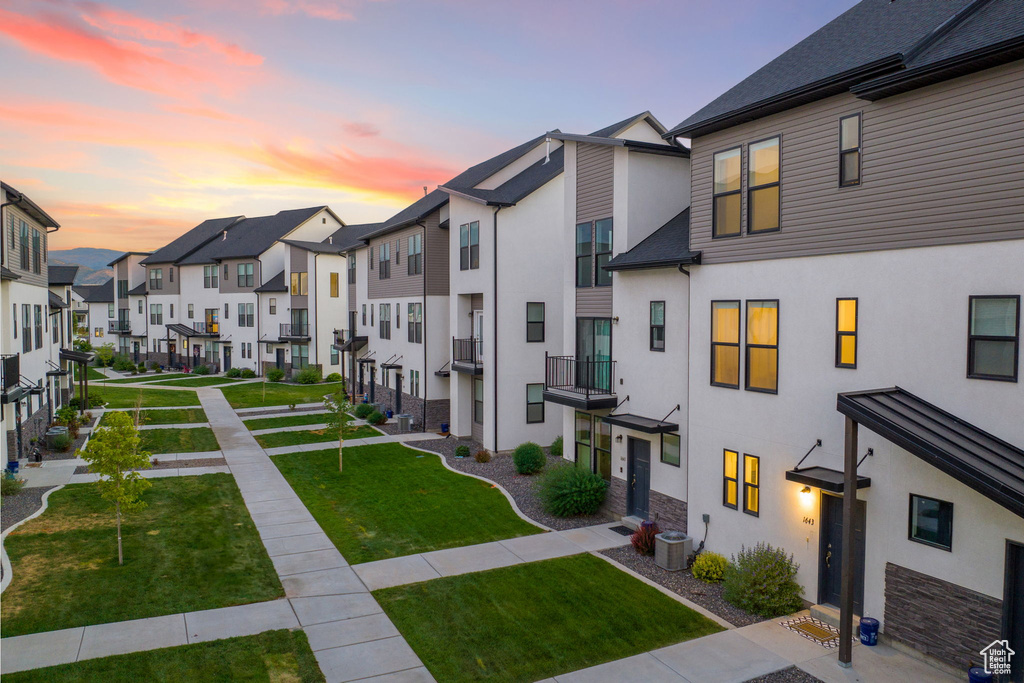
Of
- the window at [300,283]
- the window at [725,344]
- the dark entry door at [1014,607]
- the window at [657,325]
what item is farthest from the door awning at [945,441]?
the window at [300,283]

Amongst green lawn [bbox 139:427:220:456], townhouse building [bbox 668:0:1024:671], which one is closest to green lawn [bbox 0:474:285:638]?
green lawn [bbox 139:427:220:456]

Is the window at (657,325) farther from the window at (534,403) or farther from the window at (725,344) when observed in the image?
the window at (534,403)

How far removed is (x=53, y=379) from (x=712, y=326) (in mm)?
32541

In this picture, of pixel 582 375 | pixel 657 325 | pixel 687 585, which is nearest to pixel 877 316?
pixel 657 325

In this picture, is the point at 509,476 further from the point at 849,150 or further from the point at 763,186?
the point at 849,150

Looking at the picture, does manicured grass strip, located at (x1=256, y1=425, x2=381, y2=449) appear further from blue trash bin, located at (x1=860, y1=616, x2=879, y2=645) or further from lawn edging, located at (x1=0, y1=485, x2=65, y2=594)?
blue trash bin, located at (x1=860, y1=616, x2=879, y2=645)

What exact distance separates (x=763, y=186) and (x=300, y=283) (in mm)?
43506

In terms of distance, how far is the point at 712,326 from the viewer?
14414 millimetres

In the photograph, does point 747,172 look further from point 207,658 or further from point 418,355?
point 418,355

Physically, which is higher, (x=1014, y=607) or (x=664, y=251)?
(x=664, y=251)

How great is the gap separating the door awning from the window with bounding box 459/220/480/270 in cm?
1759

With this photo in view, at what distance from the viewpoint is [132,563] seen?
580 inches

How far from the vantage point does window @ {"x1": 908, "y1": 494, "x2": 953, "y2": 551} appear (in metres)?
9.88

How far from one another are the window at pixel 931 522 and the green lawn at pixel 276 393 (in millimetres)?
35796
